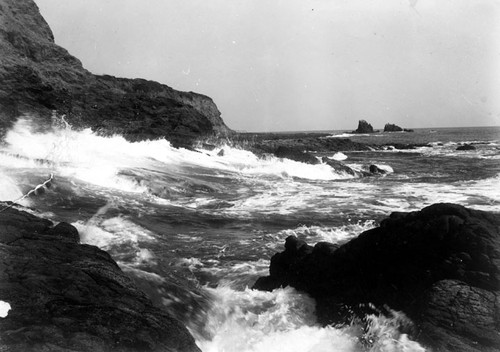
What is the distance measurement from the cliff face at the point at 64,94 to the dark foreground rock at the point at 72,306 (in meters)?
18.2

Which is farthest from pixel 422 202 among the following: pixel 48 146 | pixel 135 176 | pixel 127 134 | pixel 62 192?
pixel 127 134

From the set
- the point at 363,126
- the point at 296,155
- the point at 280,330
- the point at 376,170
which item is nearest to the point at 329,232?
the point at 280,330

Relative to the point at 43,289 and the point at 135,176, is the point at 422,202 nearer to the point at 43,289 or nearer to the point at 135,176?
the point at 135,176

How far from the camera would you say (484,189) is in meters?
16.2

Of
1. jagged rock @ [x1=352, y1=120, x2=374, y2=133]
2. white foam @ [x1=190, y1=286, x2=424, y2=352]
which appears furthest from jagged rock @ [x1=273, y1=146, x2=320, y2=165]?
jagged rock @ [x1=352, y1=120, x2=374, y2=133]

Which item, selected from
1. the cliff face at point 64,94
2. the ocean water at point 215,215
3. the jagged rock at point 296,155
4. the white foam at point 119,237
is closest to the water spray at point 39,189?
the ocean water at point 215,215

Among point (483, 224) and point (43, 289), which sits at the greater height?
point (483, 224)

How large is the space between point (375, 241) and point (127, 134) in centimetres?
2520

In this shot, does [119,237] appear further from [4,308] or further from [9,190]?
[4,308]

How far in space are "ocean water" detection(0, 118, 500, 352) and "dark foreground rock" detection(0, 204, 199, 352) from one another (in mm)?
901

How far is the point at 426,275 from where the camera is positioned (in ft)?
14.6

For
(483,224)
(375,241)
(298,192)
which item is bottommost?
(298,192)

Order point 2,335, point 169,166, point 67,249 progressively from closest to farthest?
point 2,335
point 67,249
point 169,166

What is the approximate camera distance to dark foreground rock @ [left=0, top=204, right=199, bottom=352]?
327 centimetres
